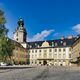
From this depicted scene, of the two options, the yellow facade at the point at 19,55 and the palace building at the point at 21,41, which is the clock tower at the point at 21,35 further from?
the yellow facade at the point at 19,55

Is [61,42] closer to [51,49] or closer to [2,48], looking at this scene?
[51,49]

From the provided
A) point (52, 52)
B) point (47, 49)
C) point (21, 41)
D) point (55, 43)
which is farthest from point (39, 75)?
point (21, 41)

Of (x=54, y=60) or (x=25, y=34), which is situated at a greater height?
(x=25, y=34)

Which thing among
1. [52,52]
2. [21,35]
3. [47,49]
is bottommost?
[52,52]

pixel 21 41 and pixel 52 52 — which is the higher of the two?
pixel 21 41

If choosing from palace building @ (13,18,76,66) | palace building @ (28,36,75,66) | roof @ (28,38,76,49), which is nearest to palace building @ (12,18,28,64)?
palace building @ (13,18,76,66)

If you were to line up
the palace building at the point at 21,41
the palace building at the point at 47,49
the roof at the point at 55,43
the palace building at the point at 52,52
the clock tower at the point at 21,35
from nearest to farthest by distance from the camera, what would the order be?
the palace building at the point at 52,52
the palace building at the point at 47,49
the roof at the point at 55,43
the palace building at the point at 21,41
the clock tower at the point at 21,35

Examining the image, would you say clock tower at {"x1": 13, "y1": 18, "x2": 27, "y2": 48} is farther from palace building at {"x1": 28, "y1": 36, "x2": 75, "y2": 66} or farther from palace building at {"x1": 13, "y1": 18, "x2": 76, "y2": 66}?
palace building at {"x1": 28, "y1": 36, "x2": 75, "y2": 66}

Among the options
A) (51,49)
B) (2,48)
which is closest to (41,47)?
(51,49)

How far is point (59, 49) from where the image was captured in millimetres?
147250

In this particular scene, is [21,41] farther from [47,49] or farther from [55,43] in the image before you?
[55,43]

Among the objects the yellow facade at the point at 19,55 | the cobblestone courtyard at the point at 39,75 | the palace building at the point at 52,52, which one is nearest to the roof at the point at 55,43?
the palace building at the point at 52,52

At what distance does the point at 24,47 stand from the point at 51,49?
668 inches

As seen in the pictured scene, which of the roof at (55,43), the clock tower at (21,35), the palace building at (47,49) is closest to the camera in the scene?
the palace building at (47,49)
